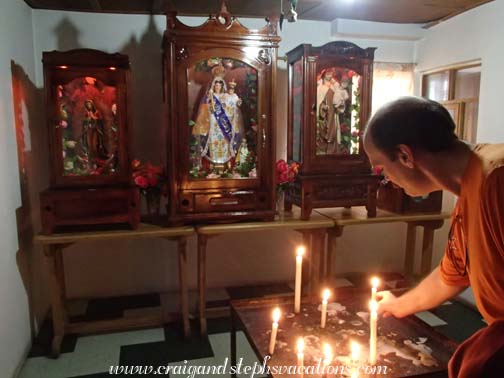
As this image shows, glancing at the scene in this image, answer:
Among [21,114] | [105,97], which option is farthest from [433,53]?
[21,114]

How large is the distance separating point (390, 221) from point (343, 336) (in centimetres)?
166

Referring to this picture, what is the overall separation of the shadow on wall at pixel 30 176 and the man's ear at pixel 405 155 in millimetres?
2325

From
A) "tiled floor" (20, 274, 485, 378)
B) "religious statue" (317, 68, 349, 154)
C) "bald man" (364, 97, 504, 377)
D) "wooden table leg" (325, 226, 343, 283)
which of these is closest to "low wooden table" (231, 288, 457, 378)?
"bald man" (364, 97, 504, 377)

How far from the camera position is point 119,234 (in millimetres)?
2627

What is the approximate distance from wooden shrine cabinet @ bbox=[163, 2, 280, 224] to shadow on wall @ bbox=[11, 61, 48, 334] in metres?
0.93

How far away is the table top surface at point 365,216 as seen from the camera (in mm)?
2990

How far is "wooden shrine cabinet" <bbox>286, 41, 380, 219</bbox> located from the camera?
290cm

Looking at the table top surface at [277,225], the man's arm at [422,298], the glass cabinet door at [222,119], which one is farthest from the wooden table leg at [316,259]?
the man's arm at [422,298]

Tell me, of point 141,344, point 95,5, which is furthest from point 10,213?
point 95,5

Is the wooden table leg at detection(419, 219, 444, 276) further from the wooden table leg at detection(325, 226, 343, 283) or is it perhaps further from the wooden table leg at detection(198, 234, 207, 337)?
the wooden table leg at detection(198, 234, 207, 337)

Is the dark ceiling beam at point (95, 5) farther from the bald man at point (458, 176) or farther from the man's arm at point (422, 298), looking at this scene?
the man's arm at point (422, 298)

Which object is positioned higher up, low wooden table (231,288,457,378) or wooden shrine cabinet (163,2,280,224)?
wooden shrine cabinet (163,2,280,224)

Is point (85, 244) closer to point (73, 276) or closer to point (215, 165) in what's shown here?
point (73, 276)

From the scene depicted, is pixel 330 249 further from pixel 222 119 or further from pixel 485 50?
pixel 485 50
